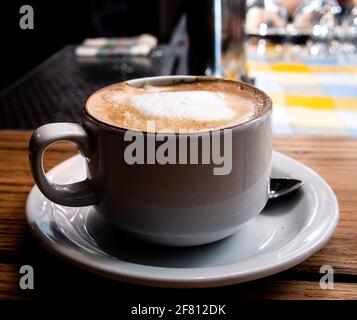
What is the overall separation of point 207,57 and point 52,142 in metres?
0.64

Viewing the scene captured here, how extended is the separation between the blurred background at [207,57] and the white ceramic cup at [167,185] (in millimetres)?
409

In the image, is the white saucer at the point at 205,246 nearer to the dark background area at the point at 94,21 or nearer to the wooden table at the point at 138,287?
the wooden table at the point at 138,287

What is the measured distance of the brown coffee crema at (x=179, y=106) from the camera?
1.33 ft

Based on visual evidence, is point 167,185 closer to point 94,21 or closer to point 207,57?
point 207,57

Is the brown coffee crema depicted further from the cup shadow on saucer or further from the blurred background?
the blurred background

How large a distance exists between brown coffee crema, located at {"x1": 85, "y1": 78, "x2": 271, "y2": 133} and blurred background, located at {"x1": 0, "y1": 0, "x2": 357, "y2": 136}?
331 mm

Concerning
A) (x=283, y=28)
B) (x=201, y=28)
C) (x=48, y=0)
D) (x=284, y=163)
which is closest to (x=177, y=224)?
(x=284, y=163)

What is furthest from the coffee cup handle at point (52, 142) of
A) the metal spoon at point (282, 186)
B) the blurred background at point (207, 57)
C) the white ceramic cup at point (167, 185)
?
the blurred background at point (207, 57)

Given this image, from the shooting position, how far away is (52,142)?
0.40 metres

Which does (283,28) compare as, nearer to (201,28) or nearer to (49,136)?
(201,28)
